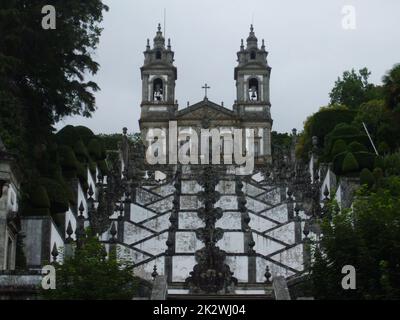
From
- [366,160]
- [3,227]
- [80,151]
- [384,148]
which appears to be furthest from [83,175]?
[384,148]

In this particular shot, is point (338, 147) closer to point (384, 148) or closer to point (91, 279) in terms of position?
point (384, 148)

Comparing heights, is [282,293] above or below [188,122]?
below

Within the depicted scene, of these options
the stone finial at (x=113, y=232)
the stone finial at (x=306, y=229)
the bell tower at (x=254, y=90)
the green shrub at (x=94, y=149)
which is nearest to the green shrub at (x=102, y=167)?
the green shrub at (x=94, y=149)

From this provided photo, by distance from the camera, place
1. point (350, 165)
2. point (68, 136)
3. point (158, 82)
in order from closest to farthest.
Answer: point (350, 165)
point (68, 136)
point (158, 82)

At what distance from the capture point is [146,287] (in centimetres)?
3098

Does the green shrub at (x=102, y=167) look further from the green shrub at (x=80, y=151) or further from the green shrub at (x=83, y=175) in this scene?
the green shrub at (x=83, y=175)

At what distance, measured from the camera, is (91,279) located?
25.8 metres

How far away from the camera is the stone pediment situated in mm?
85794

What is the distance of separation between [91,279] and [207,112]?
60.9 meters

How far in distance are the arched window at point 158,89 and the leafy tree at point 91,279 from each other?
62235mm

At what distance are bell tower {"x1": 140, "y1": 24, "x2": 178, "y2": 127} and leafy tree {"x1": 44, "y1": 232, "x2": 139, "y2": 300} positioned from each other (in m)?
58.9

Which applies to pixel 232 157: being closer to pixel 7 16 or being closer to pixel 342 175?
pixel 342 175
